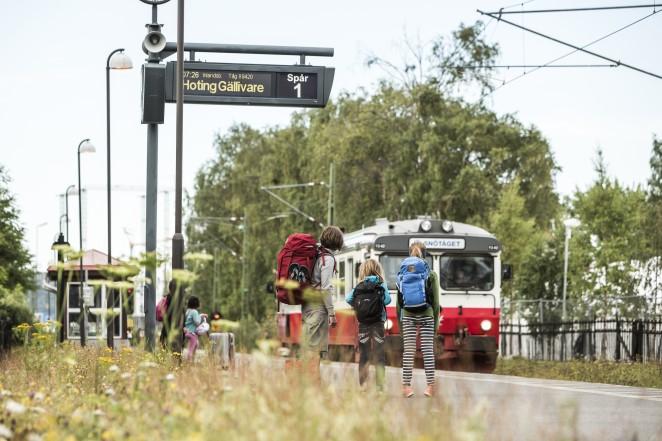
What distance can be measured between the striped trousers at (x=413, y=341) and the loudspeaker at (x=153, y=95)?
209 inches

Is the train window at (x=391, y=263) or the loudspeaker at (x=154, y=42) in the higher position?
the loudspeaker at (x=154, y=42)

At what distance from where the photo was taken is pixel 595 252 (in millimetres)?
56062

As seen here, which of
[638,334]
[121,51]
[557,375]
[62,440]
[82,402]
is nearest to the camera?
[62,440]

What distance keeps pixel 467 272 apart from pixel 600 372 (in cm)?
427

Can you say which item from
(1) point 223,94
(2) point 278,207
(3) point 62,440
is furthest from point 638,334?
(2) point 278,207

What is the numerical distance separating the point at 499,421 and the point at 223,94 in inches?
519

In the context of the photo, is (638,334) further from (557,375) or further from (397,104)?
(397,104)

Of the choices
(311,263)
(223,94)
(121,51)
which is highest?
(121,51)

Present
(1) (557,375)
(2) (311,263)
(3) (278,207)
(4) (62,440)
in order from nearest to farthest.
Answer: (4) (62,440) < (2) (311,263) < (1) (557,375) < (3) (278,207)

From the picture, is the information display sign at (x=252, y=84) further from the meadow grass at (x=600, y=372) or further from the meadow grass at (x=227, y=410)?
the meadow grass at (x=227, y=410)

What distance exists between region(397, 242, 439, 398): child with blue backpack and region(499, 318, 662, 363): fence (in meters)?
12.6

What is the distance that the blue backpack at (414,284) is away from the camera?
15.5 meters

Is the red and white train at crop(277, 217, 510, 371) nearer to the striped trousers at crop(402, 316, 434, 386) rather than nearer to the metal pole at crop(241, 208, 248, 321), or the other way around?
the striped trousers at crop(402, 316, 434, 386)

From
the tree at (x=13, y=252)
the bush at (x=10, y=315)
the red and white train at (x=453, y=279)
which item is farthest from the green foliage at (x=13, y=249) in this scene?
the red and white train at (x=453, y=279)
